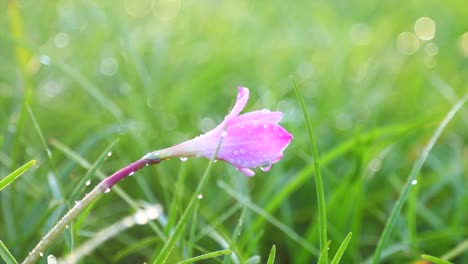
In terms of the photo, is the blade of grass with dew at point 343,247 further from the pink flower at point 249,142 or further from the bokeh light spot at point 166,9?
the bokeh light spot at point 166,9

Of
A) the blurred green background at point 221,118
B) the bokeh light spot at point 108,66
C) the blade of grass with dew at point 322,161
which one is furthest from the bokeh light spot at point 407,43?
the blade of grass with dew at point 322,161

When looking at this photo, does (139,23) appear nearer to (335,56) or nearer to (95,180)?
(335,56)

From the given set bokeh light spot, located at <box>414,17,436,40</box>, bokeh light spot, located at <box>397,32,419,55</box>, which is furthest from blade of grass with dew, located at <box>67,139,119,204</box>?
bokeh light spot, located at <box>414,17,436,40</box>

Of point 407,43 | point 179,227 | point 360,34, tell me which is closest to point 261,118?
point 179,227

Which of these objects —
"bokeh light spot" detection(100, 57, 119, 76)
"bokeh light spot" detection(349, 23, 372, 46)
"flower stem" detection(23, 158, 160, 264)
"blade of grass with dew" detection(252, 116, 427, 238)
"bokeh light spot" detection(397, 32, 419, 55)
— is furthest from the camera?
"bokeh light spot" detection(349, 23, 372, 46)

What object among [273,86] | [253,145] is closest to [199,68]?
[273,86]

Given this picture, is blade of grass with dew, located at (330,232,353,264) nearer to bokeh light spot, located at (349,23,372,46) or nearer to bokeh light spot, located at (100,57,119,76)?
bokeh light spot, located at (100,57,119,76)
